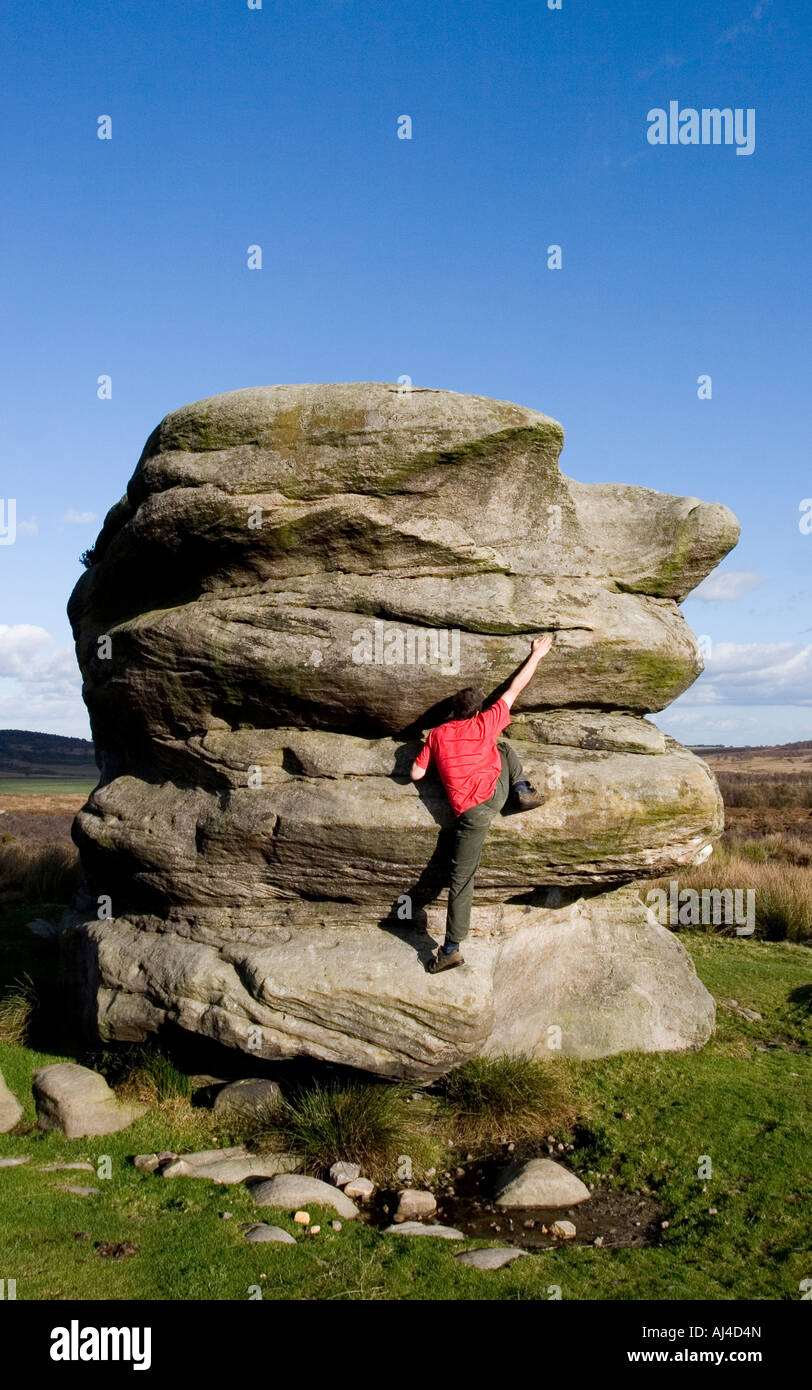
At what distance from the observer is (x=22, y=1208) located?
8258mm

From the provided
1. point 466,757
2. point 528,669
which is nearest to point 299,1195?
point 466,757

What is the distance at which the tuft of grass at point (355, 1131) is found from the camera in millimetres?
9672

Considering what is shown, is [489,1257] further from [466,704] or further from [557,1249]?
[466,704]

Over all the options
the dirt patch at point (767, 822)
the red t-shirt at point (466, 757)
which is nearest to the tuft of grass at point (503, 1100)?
the red t-shirt at point (466, 757)

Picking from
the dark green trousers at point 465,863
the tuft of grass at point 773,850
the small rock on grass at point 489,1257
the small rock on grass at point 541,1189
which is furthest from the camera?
the tuft of grass at point 773,850

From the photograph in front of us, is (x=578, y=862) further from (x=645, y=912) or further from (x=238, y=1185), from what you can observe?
(x=238, y=1185)

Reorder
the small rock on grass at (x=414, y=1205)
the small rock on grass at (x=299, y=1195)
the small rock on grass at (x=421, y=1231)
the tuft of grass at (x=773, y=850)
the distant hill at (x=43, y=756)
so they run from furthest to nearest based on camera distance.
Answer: the distant hill at (x=43, y=756)
the tuft of grass at (x=773, y=850)
the small rock on grass at (x=414, y=1205)
the small rock on grass at (x=299, y=1195)
the small rock on grass at (x=421, y=1231)

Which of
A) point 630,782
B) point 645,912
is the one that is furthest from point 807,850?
point 630,782

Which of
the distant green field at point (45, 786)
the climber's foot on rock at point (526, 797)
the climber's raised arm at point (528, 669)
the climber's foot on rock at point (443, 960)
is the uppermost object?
the climber's raised arm at point (528, 669)

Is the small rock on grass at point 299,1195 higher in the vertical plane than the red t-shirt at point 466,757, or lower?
lower

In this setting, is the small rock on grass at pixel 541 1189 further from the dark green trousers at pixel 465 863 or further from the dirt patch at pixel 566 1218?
the dark green trousers at pixel 465 863

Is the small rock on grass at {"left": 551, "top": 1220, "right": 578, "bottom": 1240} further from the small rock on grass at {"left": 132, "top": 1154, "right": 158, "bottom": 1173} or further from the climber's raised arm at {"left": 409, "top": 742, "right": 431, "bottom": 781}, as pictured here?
the climber's raised arm at {"left": 409, "top": 742, "right": 431, "bottom": 781}

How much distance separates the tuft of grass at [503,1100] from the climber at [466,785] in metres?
1.41

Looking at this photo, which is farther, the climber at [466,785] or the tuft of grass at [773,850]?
the tuft of grass at [773,850]
